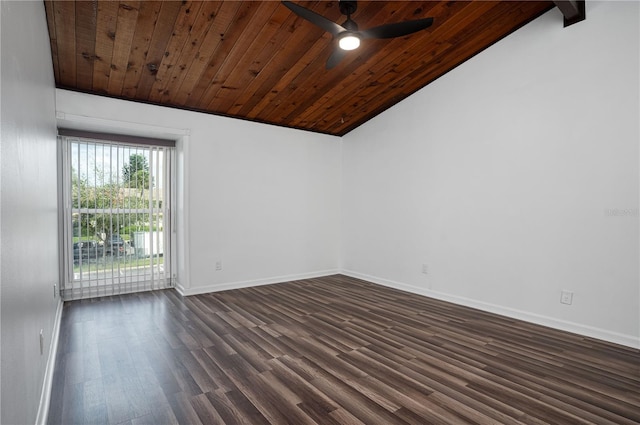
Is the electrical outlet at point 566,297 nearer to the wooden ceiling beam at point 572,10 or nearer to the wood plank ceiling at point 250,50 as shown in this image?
the wooden ceiling beam at point 572,10

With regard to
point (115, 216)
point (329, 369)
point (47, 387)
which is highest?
point (115, 216)

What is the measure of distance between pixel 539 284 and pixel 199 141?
446 cm

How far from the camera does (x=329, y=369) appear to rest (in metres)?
2.47

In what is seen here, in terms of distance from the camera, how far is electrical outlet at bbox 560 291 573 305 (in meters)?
3.26

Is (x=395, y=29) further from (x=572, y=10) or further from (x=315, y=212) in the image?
(x=315, y=212)

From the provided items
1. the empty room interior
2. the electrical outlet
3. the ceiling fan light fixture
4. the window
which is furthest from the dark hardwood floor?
the ceiling fan light fixture

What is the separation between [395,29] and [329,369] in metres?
2.77

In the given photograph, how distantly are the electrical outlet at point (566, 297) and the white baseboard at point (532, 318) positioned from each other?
197 mm

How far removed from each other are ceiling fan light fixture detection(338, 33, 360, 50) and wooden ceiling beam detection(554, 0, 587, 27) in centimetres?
197

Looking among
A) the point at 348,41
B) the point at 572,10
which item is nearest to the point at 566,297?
the point at 572,10

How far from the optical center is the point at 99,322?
A: 3387 millimetres

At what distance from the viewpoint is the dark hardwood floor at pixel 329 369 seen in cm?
195

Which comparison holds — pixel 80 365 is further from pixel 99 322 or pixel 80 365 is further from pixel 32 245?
pixel 32 245

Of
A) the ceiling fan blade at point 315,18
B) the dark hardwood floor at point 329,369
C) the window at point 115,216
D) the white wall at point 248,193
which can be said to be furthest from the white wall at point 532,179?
the window at point 115,216
